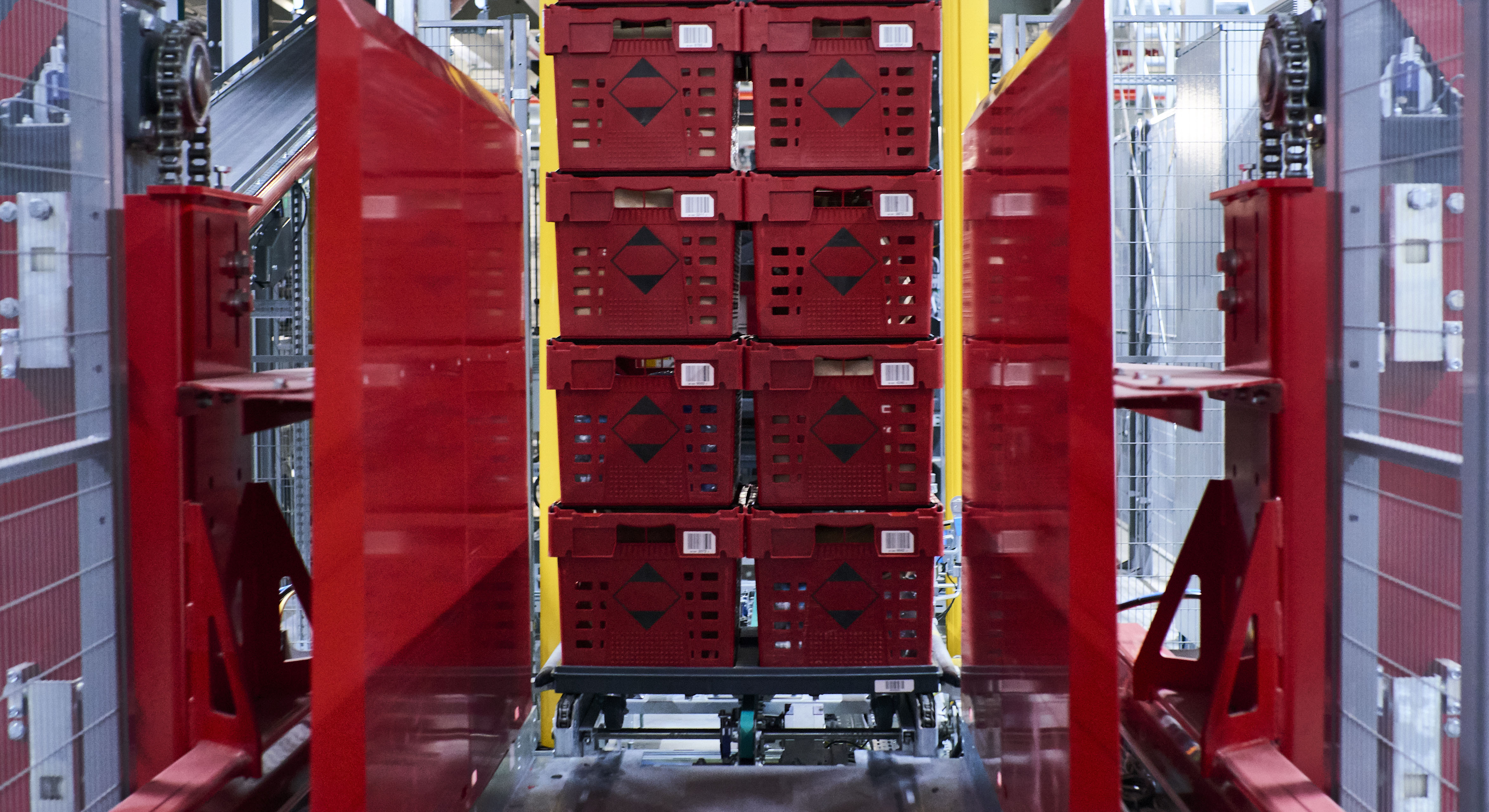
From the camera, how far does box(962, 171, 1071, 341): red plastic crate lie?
6.59 ft

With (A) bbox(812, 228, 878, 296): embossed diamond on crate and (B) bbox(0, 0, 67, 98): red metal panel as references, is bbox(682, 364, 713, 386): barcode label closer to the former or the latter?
(A) bbox(812, 228, 878, 296): embossed diamond on crate

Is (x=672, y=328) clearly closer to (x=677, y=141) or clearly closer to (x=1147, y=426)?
(x=677, y=141)

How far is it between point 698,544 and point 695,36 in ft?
4.72

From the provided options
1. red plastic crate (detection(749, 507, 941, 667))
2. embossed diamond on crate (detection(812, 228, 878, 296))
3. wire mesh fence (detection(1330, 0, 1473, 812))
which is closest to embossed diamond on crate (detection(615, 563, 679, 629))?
red plastic crate (detection(749, 507, 941, 667))

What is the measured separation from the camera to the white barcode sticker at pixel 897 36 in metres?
3.06

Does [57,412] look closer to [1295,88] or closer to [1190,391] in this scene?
[1190,391]

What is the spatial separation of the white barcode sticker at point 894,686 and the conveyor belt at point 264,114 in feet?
8.64

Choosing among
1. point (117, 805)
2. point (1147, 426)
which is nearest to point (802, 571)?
point (117, 805)

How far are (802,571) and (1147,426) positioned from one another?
2470 millimetres

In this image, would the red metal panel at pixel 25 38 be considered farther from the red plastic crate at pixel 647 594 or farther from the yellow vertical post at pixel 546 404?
the yellow vertical post at pixel 546 404

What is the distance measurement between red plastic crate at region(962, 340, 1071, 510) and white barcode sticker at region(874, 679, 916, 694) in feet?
1.94

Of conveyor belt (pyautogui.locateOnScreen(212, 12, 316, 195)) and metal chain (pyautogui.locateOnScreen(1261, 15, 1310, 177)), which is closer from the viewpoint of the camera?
metal chain (pyautogui.locateOnScreen(1261, 15, 1310, 177))

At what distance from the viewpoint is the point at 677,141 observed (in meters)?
3.08

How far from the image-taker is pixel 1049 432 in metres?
2.11
